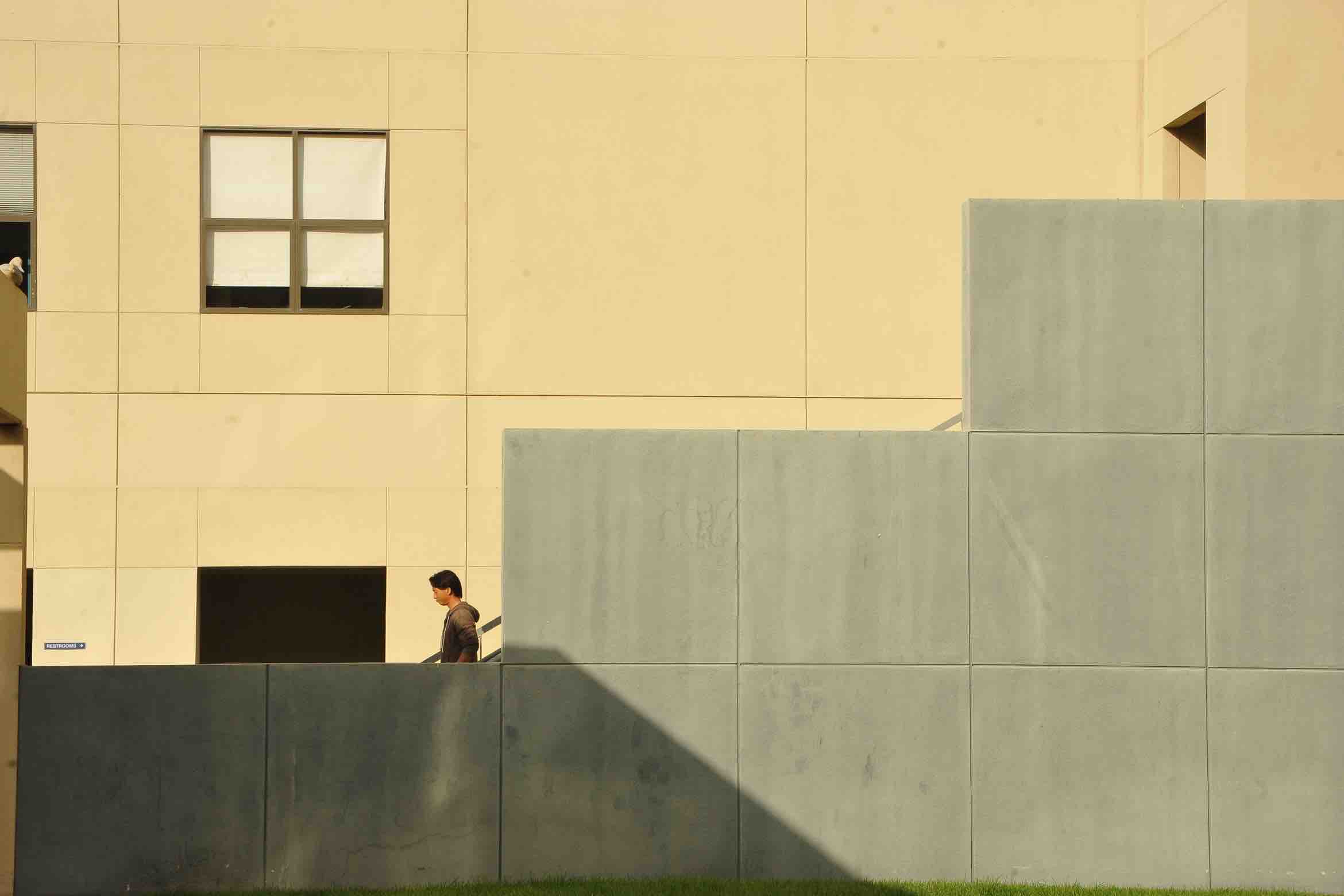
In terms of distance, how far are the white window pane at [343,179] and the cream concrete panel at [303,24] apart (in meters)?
0.88

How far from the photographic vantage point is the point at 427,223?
12.8 meters

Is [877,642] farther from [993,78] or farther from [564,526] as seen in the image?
[993,78]

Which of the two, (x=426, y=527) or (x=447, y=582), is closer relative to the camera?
(x=447, y=582)

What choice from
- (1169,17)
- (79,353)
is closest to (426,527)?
(79,353)

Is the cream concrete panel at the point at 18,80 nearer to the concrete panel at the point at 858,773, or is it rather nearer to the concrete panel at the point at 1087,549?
the concrete panel at the point at 858,773

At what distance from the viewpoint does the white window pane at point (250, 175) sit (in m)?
12.8

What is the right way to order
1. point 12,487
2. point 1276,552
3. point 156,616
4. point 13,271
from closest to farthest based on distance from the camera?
1. point 1276,552
2. point 12,487
3. point 13,271
4. point 156,616

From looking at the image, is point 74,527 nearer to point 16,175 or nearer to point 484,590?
point 16,175

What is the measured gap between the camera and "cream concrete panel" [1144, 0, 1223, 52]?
12.3 metres

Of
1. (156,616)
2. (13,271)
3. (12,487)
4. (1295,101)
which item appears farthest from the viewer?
(156,616)

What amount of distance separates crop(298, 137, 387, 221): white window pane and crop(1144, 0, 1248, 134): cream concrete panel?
701 cm

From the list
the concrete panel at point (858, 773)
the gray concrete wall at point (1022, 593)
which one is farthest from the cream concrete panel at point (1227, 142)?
the concrete panel at point (858, 773)

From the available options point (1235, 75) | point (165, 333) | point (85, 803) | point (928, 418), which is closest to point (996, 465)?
point (928, 418)

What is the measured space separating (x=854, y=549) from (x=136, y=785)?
4.87 meters
